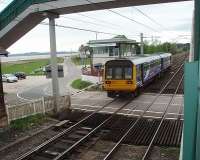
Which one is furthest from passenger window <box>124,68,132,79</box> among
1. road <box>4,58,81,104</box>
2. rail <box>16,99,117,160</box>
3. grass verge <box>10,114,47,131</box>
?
road <box>4,58,81,104</box>

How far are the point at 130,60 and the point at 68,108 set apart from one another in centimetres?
527

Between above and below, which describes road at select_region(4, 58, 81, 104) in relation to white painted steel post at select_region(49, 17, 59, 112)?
below

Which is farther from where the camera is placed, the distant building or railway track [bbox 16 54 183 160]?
the distant building

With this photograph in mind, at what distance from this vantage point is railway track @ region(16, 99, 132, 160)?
1098 cm

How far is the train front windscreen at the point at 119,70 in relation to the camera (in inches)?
802

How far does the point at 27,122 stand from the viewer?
15.2 meters

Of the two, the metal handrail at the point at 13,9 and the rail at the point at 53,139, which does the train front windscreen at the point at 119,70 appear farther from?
the metal handrail at the point at 13,9

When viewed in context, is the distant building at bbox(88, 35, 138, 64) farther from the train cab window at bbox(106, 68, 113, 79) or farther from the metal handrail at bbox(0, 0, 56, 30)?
the metal handrail at bbox(0, 0, 56, 30)

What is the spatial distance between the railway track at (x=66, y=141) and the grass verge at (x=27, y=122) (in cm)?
178

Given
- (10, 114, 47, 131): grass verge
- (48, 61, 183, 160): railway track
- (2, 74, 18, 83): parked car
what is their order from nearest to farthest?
1. (48, 61, 183, 160): railway track
2. (10, 114, 47, 131): grass verge
3. (2, 74, 18, 83): parked car

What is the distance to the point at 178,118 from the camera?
51.6 ft

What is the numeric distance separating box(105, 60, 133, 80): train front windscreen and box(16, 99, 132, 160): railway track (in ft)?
14.8

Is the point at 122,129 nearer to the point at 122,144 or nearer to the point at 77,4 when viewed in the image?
the point at 122,144

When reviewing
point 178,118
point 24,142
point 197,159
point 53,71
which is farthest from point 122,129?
point 197,159
